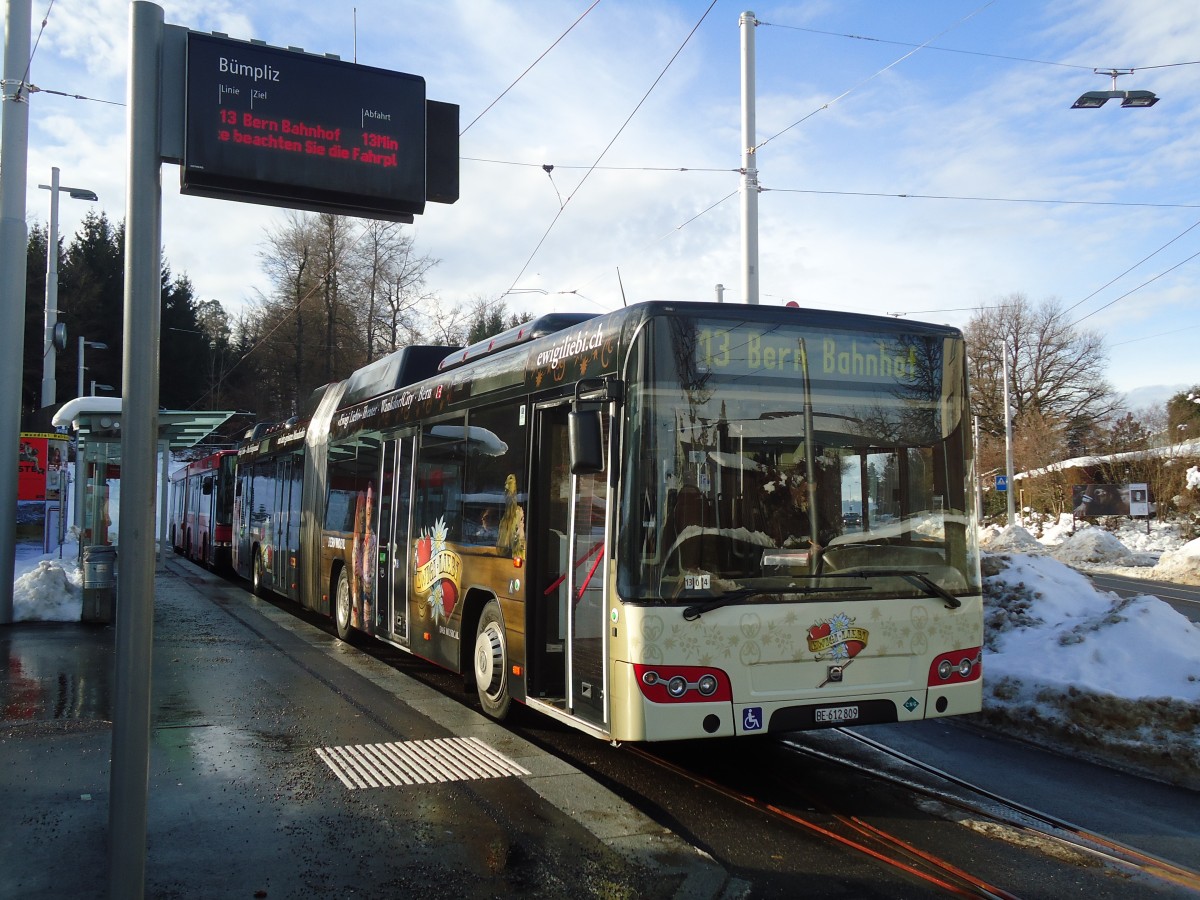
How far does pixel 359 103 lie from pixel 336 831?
3.97 metres

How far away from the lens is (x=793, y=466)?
6227 millimetres

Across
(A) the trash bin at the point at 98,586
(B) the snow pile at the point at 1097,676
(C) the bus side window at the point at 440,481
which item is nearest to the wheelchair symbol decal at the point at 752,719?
(B) the snow pile at the point at 1097,676

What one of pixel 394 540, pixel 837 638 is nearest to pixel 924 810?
pixel 837 638

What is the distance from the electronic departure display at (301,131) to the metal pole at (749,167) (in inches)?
362

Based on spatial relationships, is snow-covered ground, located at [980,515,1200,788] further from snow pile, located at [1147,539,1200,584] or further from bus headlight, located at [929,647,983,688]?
snow pile, located at [1147,539,1200,584]

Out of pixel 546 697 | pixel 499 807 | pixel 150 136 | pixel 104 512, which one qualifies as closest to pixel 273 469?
pixel 104 512

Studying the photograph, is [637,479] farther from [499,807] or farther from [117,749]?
[117,749]

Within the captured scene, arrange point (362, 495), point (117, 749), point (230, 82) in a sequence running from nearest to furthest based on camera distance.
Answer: point (117, 749)
point (230, 82)
point (362, 495)

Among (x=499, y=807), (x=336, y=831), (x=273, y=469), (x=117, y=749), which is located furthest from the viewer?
(x=273, y=469)

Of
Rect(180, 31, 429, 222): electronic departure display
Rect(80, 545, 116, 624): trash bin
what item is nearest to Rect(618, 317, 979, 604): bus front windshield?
Rect(180, 31, 429, 222): electronic departure display

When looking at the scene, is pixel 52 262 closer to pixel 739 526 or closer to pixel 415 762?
pixel 415 762

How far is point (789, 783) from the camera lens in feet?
22.0

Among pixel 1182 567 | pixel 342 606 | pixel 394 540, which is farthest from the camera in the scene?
pixel 1182 567

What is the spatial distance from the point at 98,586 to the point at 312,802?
29.5 ft
